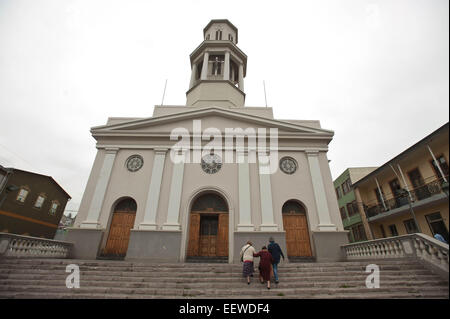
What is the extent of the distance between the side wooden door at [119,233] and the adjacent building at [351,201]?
19.4m

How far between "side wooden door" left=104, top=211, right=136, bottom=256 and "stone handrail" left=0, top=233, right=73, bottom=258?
5.85 feet

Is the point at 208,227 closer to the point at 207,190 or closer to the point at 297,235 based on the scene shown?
the point at 207,190

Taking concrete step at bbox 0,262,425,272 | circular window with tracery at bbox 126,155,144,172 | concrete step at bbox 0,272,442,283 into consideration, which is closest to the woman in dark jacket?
concrete step at bbox 0,272,442,283

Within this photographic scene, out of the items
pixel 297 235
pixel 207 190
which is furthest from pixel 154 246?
pixel 297 235

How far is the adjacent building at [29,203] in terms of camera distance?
642 inches

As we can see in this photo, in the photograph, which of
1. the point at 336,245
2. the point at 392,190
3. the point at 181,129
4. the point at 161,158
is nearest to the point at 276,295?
the point at 336,245

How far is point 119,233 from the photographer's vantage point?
11.0 metres

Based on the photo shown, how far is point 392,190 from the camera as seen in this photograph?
14609 millimetres

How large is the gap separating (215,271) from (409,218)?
1489cm

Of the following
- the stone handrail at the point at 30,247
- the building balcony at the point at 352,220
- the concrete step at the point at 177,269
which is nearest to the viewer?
the concrete step at the point at 177,269

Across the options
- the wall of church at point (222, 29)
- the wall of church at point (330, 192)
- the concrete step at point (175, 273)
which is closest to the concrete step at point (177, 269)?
the concrete step at point (175, 273)

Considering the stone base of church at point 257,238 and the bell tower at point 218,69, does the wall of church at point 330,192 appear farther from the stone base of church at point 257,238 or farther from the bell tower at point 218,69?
the bell tower at point 218,69

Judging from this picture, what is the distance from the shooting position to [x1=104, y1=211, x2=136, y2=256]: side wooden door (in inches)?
417

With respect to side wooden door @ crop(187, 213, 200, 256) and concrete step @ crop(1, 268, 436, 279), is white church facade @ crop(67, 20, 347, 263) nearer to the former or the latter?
side wooden door @ crop(187, 213, 200, 256)
